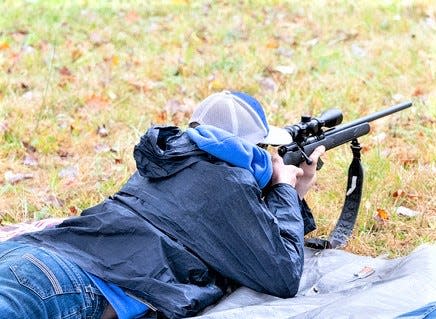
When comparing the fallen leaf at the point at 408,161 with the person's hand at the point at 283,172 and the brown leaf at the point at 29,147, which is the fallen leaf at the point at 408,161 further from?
the brown leaf at the point at 29,147

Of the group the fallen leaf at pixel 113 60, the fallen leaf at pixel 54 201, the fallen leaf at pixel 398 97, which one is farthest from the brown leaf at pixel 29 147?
the fallen leaf at pixel 398 97

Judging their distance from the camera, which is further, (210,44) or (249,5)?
(249,5)

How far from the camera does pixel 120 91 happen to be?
610cm

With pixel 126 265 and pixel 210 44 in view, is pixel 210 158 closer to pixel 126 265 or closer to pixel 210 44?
pixel 126 265

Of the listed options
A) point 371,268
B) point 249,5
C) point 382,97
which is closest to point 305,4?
point 249,5

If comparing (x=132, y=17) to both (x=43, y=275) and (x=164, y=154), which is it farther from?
(x=43, y=275)

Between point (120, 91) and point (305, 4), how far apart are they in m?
3.02

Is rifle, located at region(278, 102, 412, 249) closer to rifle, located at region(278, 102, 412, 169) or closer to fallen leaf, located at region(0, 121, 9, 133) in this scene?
rifle, located at region(278, 102, 412, 169)

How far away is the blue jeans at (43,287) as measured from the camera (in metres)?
2.66

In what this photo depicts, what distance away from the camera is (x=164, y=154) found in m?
2.99

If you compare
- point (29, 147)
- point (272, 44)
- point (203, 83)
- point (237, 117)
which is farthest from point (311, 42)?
point (237, 117)

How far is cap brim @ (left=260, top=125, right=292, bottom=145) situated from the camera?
3.17m

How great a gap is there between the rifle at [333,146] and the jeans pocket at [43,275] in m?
1.07

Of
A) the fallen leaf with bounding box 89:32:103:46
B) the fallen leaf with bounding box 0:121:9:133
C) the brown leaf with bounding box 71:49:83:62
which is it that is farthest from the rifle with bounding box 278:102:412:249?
the fallen leaf with bounding box 89:32:103:46
